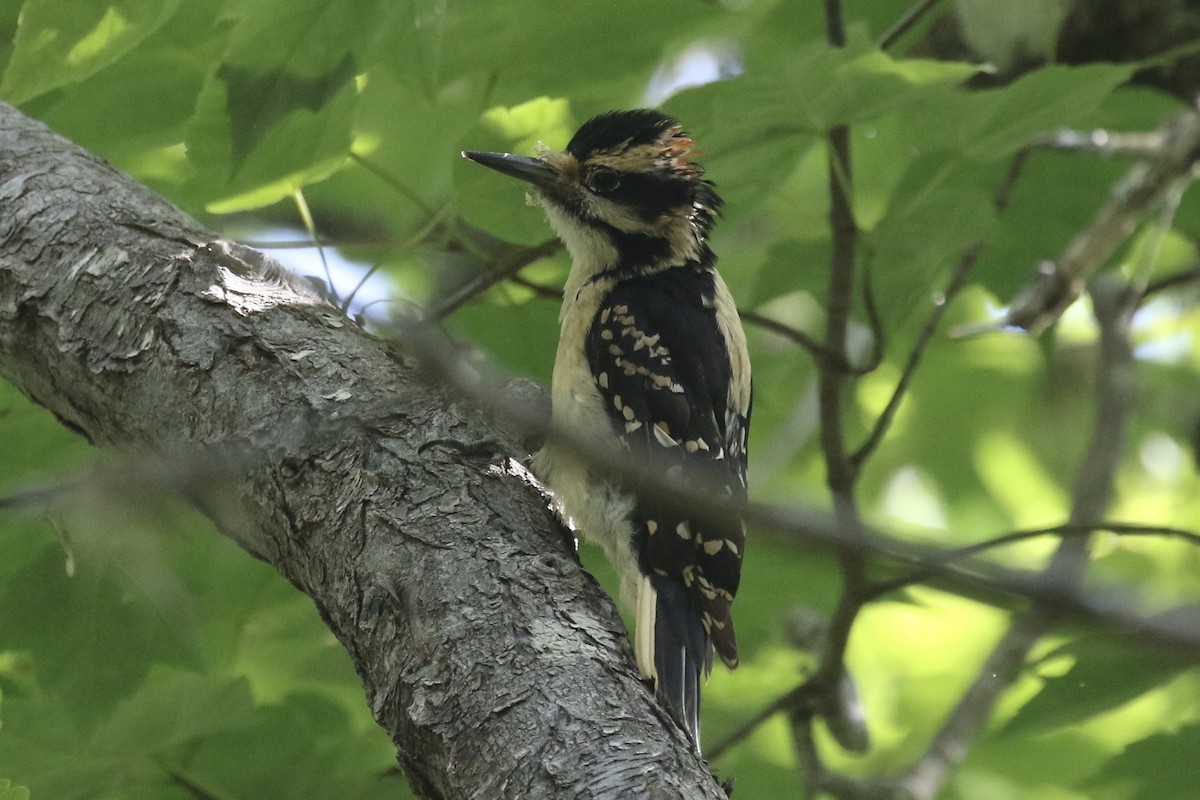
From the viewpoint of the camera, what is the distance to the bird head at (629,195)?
3.93 m

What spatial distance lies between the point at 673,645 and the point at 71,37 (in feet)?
5.68

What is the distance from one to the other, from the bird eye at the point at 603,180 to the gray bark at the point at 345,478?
1514 millimetres

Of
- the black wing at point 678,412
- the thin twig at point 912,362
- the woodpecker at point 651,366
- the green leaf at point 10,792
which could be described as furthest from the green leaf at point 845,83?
the green leaf at point 10,792

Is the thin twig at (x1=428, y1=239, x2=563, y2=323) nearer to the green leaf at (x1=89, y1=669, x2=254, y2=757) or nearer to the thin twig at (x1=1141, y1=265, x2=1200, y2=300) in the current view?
the green leaf at (x1=89, y1=669, x2=254, y2=757)

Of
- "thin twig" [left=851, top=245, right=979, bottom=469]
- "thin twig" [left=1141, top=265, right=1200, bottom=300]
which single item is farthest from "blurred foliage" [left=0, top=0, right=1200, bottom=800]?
"thin twig" [left=1141, top=265, right=1200, bottom=300]

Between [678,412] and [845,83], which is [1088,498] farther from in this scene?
[845,83]

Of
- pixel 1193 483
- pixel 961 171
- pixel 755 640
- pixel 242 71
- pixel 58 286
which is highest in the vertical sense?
pixel 1193 483

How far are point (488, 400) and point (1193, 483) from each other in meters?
6.52

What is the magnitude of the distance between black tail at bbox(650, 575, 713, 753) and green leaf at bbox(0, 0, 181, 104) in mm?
1536

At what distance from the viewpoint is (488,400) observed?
881 mm

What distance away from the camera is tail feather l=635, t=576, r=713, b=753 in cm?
259

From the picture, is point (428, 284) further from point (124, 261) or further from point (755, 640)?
point (124, 261)

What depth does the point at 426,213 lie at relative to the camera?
3.58m

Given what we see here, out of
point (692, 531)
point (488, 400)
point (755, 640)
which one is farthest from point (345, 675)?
point (488, 400)
